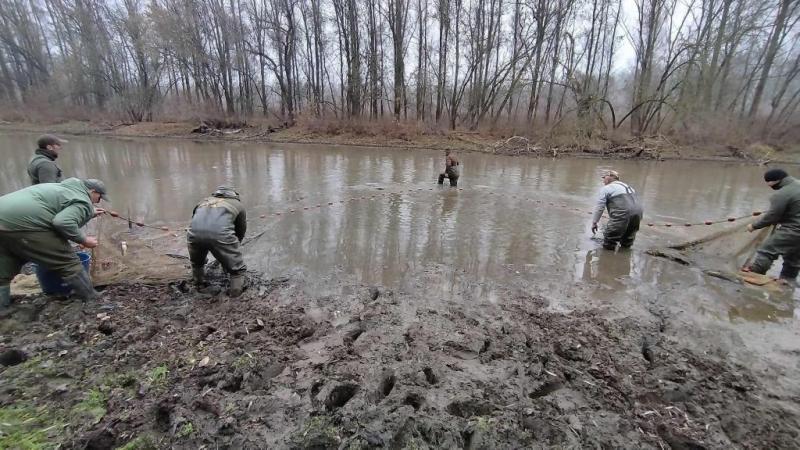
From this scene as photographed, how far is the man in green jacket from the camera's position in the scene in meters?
3.51

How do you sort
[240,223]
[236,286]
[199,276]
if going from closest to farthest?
[236,286] < [199,276] < [240,223]

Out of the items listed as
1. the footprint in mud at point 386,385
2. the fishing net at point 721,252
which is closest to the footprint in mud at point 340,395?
the footprint in mud at point 386,385

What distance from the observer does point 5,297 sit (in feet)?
12.3

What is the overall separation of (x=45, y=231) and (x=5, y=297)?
788mm

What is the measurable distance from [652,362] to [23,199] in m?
5.82

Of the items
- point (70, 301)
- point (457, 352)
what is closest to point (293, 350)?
point (457, 352)

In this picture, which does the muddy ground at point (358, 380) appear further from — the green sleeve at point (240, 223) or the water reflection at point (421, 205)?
the water reflection at point (421, 205)

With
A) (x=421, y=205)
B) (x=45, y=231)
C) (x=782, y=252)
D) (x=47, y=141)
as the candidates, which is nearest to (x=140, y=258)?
(x=45, y=231)

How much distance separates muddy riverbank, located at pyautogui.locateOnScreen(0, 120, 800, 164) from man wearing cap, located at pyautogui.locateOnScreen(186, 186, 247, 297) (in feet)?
61.2

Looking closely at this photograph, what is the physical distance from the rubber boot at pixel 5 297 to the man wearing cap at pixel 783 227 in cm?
886

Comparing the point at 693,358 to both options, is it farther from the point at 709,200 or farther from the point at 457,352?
the point at 709,200

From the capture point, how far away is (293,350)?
3.38m

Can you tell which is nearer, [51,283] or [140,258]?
[51,283]

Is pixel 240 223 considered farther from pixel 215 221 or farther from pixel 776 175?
pixel 776 175
